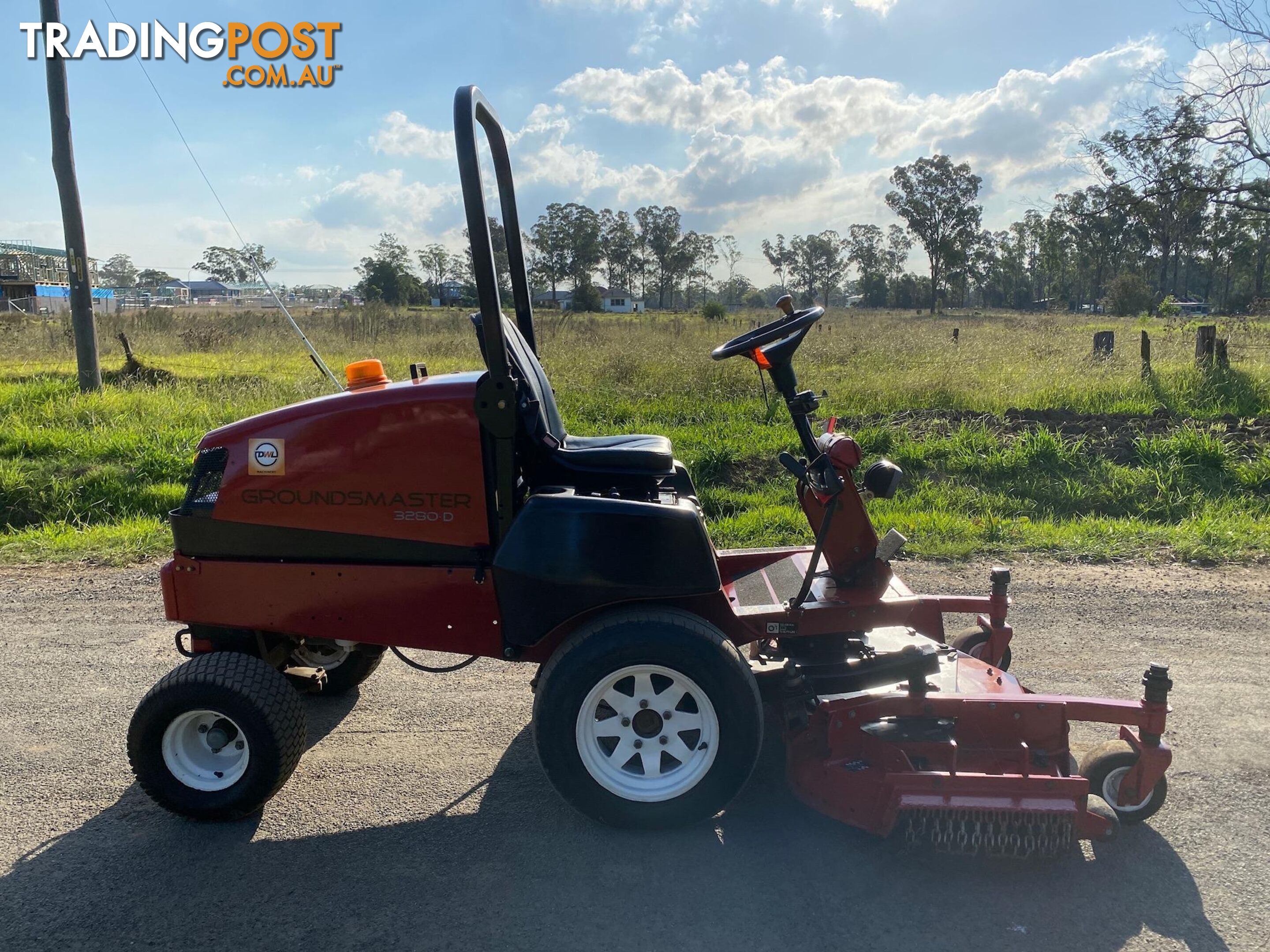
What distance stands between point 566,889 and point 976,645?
2.21m

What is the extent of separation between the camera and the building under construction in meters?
A: 46.1

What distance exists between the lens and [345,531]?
3.24 meters

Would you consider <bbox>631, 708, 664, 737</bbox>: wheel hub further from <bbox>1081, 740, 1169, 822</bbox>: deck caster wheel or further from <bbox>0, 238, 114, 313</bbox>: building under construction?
<bbox>0, 238, 114, 313</bbox>: building under construction

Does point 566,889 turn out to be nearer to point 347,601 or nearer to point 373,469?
point 347,601

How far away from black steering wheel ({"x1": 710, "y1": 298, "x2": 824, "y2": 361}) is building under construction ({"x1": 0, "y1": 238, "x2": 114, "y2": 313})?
45529 mm

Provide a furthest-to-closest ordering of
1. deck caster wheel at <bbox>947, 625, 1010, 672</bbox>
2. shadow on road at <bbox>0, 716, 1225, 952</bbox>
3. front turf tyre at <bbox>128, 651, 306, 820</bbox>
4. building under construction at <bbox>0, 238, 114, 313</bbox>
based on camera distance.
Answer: building under construction at <bbox>0, 238, 114, 313</bbox> < deck caster wheel at <bbox>947, 625, 1010, 672</bbox> < front turf tyre at <bbox>128, 651, 306, 820</bbox> < shadow on road at <bbox>0, 716, 1225, 952</bbox>

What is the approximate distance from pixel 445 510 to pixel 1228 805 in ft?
9.98

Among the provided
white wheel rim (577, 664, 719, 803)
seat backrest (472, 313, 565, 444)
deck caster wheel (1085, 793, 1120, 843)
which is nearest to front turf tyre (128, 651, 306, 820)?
white wheel rim (577, 664, 719, 803)

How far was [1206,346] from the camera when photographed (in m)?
11.3

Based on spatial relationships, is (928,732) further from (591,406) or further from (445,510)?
(591,406)

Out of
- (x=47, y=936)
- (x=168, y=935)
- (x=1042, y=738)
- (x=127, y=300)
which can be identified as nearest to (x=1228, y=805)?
(x=1042, y=738)

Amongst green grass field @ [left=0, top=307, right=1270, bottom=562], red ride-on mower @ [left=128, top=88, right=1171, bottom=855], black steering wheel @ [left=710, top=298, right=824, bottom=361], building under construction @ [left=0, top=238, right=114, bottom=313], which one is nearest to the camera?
red ride-on mower @ [left=128, top=88, right=1171, bottom=855]

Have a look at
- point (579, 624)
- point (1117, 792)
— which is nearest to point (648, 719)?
point (579, 624)

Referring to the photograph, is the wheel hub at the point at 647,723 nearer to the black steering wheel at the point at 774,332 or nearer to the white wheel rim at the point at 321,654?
the black steering wheel at the point at 774,332
